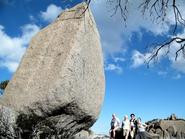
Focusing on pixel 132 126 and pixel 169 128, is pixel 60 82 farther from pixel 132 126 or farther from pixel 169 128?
pixel 169 128

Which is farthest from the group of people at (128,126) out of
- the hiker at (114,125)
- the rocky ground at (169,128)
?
the rocky ground at (169,128)

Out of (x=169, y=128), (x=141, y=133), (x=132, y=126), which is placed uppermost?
(x=169, y=128)

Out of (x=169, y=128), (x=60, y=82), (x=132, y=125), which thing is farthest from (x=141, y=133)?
(x=169, y=128)

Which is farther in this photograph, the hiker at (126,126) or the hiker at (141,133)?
the hiker at (126,126)

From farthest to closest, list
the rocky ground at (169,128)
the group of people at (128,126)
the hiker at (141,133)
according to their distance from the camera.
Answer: the rocky ground at (169,128) → the group of people at (128,126) → the hiker at (141,133)

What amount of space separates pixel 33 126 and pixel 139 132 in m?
5.35

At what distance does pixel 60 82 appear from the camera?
903 cm

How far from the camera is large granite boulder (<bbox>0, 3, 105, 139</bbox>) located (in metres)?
9.10

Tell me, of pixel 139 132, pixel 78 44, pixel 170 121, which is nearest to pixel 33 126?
pixel 78 44

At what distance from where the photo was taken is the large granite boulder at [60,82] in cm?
910

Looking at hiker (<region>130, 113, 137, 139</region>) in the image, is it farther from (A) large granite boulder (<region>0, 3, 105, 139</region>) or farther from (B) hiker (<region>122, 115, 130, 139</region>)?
(A) large granite boulder (<region>0, 3, 105, 139</region>)

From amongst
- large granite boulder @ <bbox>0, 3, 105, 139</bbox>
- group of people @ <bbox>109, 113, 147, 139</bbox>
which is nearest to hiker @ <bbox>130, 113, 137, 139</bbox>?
group of people @ <bbox>109, 113, 147, 139</bbox>

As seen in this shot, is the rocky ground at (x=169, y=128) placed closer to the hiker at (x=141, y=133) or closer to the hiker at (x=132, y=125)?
the hiker at (x=132, y=125)

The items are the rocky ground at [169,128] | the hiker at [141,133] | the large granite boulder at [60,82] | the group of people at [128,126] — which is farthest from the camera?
the rocky ground at [169,128]
